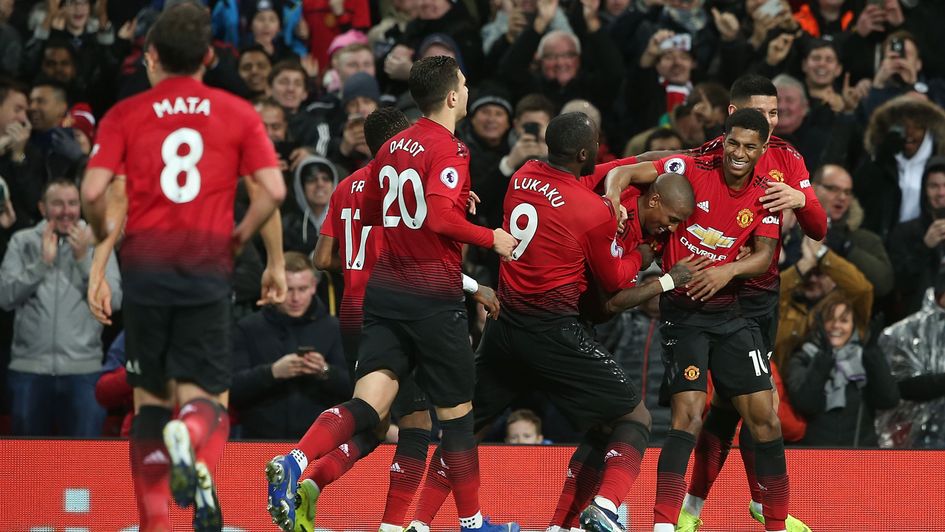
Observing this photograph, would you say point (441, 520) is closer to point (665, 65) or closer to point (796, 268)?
point (796, 268)

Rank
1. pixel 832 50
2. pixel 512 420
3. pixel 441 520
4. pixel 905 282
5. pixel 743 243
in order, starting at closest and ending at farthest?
1. pixel 743 243
2. pixel 441 520
3. pixel 512 420
4. pixel 905 282
5. pixel 832 50

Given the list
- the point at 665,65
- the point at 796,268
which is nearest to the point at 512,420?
the point at 796,268

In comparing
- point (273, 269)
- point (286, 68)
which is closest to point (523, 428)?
point (273, 269)

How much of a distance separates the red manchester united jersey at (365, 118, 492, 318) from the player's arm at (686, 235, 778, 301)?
1335mm

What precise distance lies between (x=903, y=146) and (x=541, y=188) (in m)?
5.38

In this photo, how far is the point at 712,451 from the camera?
331 inches

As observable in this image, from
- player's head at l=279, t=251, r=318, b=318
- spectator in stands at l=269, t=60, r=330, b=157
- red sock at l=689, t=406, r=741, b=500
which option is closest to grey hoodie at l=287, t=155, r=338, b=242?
spectator in stands at l=269, t=60, r=330, b=157

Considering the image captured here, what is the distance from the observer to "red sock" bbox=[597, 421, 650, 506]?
25.4 ft

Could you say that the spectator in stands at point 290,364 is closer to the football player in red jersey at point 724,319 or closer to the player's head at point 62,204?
the player's head at point 62,204

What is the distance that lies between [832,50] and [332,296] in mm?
5094

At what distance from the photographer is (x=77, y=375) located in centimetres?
1076

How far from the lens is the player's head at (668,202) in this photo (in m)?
8.04

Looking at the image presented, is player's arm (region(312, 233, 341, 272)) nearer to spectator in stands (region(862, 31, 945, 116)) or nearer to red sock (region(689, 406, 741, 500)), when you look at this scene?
red sock (region(689, 406, 741, 500))

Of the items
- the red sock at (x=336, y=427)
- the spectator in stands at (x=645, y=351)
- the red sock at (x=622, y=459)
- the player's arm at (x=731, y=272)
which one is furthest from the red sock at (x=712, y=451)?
the red sock at (x=336, y=427)
